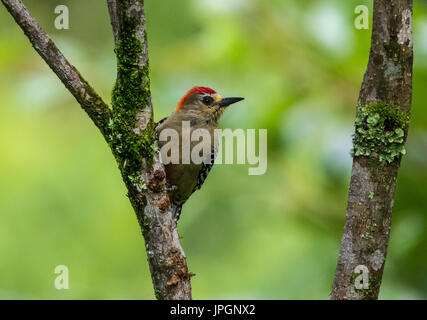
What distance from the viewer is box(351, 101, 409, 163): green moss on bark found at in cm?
314

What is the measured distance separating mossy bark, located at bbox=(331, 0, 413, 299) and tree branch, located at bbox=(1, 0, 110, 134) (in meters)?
1.45

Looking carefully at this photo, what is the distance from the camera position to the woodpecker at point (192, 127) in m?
5.12

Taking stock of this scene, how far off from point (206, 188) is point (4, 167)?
8.56 feet

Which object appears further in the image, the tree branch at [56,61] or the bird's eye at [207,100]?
the bird's eye at [207,100]

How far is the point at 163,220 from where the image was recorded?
316 centimetres

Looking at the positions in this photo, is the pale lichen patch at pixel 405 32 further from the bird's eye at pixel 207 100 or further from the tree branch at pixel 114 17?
the bird's eye at pixel 207 100

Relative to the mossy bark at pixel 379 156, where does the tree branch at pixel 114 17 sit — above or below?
above

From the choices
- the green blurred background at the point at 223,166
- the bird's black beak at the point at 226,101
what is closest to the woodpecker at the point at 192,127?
the bird's black beak at the point at 226,101

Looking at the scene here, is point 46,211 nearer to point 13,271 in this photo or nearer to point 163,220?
point 13,271

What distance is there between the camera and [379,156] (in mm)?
3146

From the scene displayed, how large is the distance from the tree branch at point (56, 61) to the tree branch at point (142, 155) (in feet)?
0.50

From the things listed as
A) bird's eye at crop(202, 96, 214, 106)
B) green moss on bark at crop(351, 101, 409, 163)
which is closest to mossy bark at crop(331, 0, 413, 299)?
green moss on bark at crop(351, 101, 409, 163)

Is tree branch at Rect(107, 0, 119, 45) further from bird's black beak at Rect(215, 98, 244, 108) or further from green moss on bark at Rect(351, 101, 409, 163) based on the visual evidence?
bird's black beak at Rect(215, 98, 244, 108)

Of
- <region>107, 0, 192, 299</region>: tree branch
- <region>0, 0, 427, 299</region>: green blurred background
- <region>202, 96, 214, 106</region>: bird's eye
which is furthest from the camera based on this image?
<region>202, 96, 214, 106</region>: bird's eye
